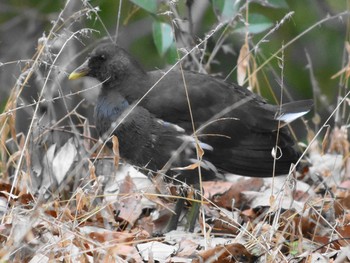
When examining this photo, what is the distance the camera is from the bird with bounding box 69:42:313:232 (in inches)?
200

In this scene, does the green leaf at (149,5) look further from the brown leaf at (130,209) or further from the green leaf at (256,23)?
the brown leaf at (130,209)

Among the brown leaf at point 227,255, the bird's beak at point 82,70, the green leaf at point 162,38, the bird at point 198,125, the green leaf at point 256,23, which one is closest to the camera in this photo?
the brown leaf at point 227,255

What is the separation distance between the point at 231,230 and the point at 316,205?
1.77 feet

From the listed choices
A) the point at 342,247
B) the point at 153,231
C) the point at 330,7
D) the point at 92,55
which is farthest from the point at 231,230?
the point at 330,7

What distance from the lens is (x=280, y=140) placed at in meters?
5.23

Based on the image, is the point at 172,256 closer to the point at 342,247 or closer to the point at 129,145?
the point at 342,247

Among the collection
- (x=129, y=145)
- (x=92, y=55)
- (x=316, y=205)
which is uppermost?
(x=92, y=55)

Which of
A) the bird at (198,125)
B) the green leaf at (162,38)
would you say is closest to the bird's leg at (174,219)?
the bird at (198,125)

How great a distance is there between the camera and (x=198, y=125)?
5137 mm

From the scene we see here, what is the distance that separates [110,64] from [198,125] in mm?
692

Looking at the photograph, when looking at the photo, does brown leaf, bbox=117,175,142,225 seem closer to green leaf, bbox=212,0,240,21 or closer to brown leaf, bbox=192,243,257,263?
brown leaf, bbox=192,243,257,263

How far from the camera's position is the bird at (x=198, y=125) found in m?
5.07

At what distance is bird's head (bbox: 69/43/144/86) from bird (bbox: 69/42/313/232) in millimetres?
71

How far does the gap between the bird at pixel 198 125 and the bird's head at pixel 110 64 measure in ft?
0.23
